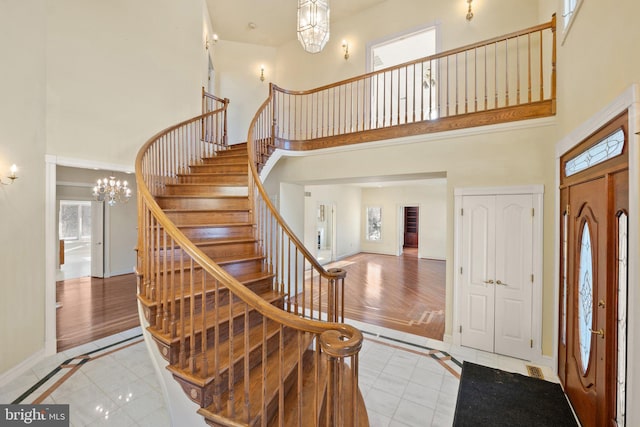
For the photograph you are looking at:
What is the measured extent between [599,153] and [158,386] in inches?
164

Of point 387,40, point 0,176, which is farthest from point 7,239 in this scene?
point 387,40

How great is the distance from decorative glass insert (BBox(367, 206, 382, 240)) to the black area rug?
7959mm

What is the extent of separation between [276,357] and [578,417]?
2.51m

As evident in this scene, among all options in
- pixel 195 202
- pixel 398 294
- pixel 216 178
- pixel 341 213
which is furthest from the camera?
pixel 341 213

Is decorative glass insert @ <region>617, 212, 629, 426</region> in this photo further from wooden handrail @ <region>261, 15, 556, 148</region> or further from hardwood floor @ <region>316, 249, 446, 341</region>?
hardwood floor @ <region>316, 249, 446, 341</region>

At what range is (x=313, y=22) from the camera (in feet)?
9.66

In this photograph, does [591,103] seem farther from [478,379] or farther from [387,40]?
[387,40]

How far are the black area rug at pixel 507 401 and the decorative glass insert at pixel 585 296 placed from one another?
21.4 inches

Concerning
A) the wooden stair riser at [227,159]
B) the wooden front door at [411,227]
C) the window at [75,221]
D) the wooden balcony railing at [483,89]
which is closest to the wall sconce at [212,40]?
the wooden balcony railing at [483,89]

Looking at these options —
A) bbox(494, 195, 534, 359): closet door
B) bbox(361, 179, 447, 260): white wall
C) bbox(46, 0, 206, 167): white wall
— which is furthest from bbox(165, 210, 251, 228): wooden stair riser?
bbox(361, 179, 447, 260): white wall

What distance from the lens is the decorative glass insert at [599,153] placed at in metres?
1.67

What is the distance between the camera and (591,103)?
205cm

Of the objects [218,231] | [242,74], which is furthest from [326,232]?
[218,231]
